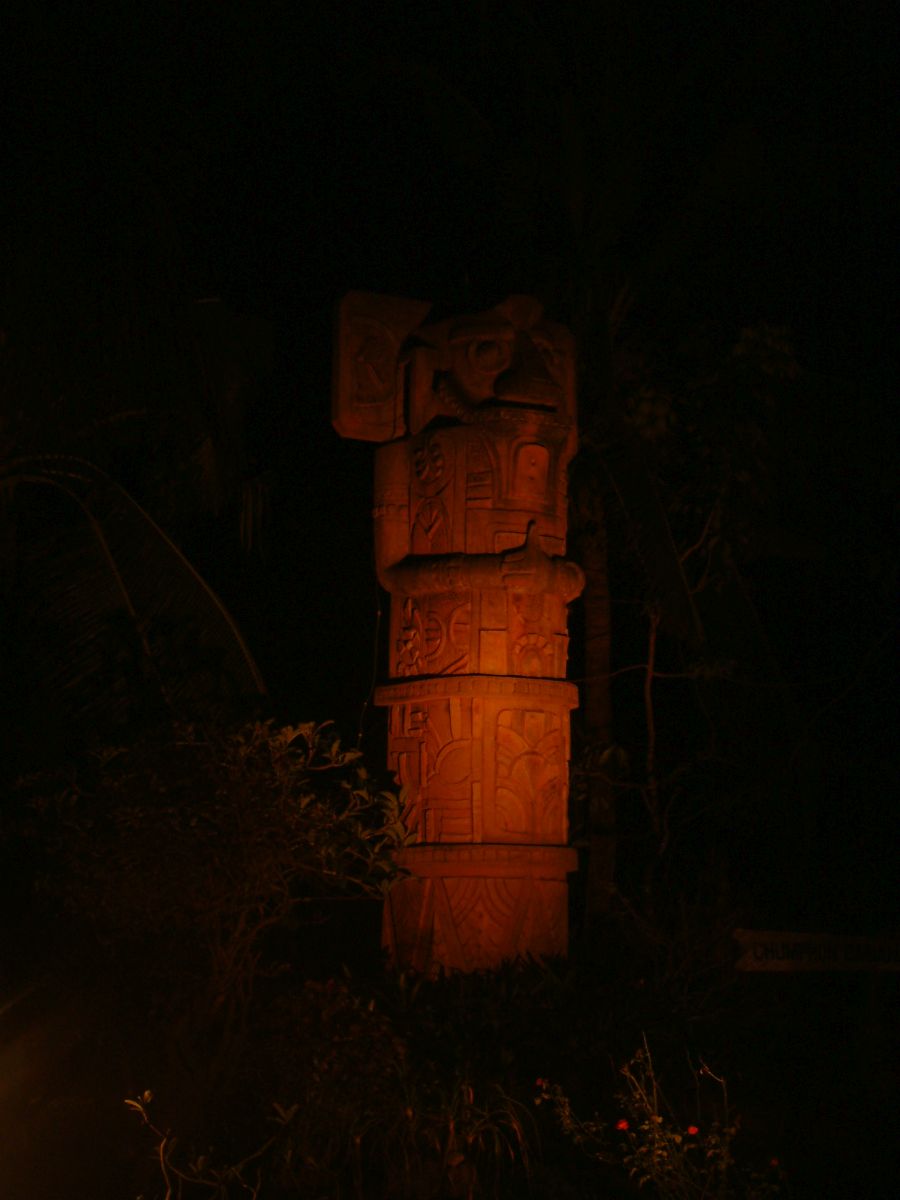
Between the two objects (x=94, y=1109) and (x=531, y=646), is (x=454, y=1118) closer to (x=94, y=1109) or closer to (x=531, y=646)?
(x=94, y=1109)

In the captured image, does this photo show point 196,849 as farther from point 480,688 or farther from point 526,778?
point 526,778

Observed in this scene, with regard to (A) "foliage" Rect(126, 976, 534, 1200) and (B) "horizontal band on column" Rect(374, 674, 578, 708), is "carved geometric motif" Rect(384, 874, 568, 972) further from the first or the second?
(A) "foliage" Rect(126, 976, 534, 1200)

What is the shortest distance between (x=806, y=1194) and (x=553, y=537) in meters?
3.88

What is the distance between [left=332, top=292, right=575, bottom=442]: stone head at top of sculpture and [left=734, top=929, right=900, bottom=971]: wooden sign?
324cm

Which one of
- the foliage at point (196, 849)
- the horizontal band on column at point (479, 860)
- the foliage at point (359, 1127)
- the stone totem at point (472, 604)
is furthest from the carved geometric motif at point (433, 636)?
the foliage at point (359, 1127)

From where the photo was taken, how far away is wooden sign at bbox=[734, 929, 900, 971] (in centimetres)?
846

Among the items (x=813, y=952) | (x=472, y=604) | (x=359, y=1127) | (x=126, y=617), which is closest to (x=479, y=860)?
(x=472, y=604)

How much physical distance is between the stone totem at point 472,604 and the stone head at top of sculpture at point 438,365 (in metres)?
0.01

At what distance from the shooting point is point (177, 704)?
1016cm

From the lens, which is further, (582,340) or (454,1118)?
(582,340)

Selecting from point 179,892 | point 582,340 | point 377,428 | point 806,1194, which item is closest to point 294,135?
point 582,340

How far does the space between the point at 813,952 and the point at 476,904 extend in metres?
1.83

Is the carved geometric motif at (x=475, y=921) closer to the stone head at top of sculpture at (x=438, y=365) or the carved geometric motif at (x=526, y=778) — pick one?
the carved geometric motif at (x=526, y=778)

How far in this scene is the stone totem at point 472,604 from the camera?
30.4 ft
